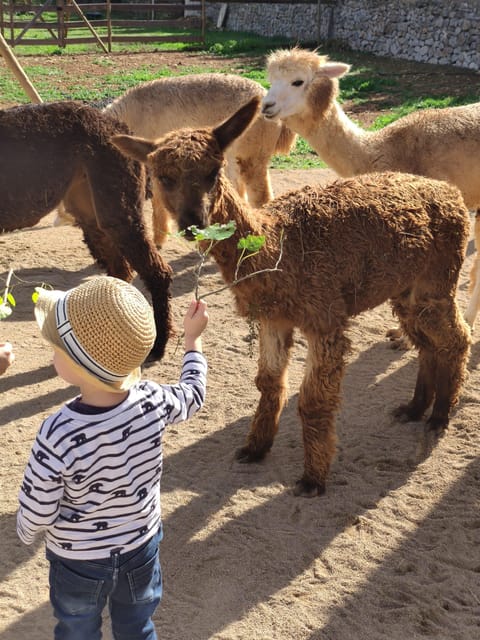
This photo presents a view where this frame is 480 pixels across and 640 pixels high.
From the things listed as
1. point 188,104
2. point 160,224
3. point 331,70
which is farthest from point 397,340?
point 188,104

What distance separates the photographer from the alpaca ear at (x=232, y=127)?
3895 millimetres

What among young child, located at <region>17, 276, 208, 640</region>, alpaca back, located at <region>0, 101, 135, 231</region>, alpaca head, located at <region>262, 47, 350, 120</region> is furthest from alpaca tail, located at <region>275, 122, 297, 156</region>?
young child, located at <region>17, 276, 208, 640</region>

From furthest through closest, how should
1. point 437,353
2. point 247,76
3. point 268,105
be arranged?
1. point 247,76
2. point 268,105
3. point 437,353

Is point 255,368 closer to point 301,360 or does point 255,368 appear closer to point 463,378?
point 301,360

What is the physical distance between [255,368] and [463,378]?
1664 millimetres

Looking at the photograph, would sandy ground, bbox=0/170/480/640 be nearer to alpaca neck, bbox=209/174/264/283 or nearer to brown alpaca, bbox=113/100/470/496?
brown alpaca, bbox=113/100/470/496

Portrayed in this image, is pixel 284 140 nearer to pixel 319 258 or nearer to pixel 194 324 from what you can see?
pixel 319 258

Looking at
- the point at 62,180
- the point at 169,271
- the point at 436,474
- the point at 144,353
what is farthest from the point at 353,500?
the point at 62,180

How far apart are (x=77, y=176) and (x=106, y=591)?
4.20m

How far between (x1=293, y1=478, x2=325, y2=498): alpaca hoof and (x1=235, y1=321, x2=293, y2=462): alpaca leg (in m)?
0.42

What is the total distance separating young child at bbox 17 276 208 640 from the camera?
229 cm

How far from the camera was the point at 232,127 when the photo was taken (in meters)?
3.89

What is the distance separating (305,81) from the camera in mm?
6621

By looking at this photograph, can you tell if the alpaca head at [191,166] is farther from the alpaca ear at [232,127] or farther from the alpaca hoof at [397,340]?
the alpaca hoof at [397,340]
